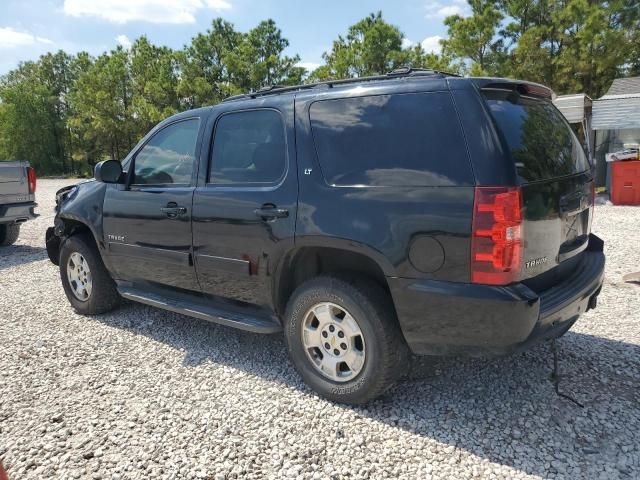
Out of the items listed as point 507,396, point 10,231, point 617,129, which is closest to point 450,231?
point 507,396

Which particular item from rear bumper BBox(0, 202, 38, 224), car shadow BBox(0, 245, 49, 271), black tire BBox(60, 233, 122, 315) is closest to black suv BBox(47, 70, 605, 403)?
black tire BBox(60, 233, 122, 315)

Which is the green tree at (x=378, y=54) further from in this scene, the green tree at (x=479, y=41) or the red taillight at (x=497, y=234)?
the red taillight at (x=497, y=234)

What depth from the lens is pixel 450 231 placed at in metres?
2.53

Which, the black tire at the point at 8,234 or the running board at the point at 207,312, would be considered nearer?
the running board at the point at 207,312

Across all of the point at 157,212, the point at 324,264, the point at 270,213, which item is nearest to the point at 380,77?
the point at 270,213

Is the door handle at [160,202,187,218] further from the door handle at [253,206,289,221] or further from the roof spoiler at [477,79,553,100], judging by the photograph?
the roof spoiler at [477,79,553,100]

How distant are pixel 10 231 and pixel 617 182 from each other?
13.8 meters

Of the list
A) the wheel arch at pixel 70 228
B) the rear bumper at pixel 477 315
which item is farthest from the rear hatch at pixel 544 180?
the wheel arch at pixel 70 228

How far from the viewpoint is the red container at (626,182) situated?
1211cm

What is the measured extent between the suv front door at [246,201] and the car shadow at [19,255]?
18.4ft

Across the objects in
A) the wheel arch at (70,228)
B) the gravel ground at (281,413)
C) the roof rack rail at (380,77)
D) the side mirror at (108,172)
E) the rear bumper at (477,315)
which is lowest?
the gravel ground at (281,413)

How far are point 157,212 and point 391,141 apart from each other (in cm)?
212

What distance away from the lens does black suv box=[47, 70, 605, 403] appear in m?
2.51

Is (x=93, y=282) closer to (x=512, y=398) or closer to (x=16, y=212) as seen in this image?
(x=512, y=398)
